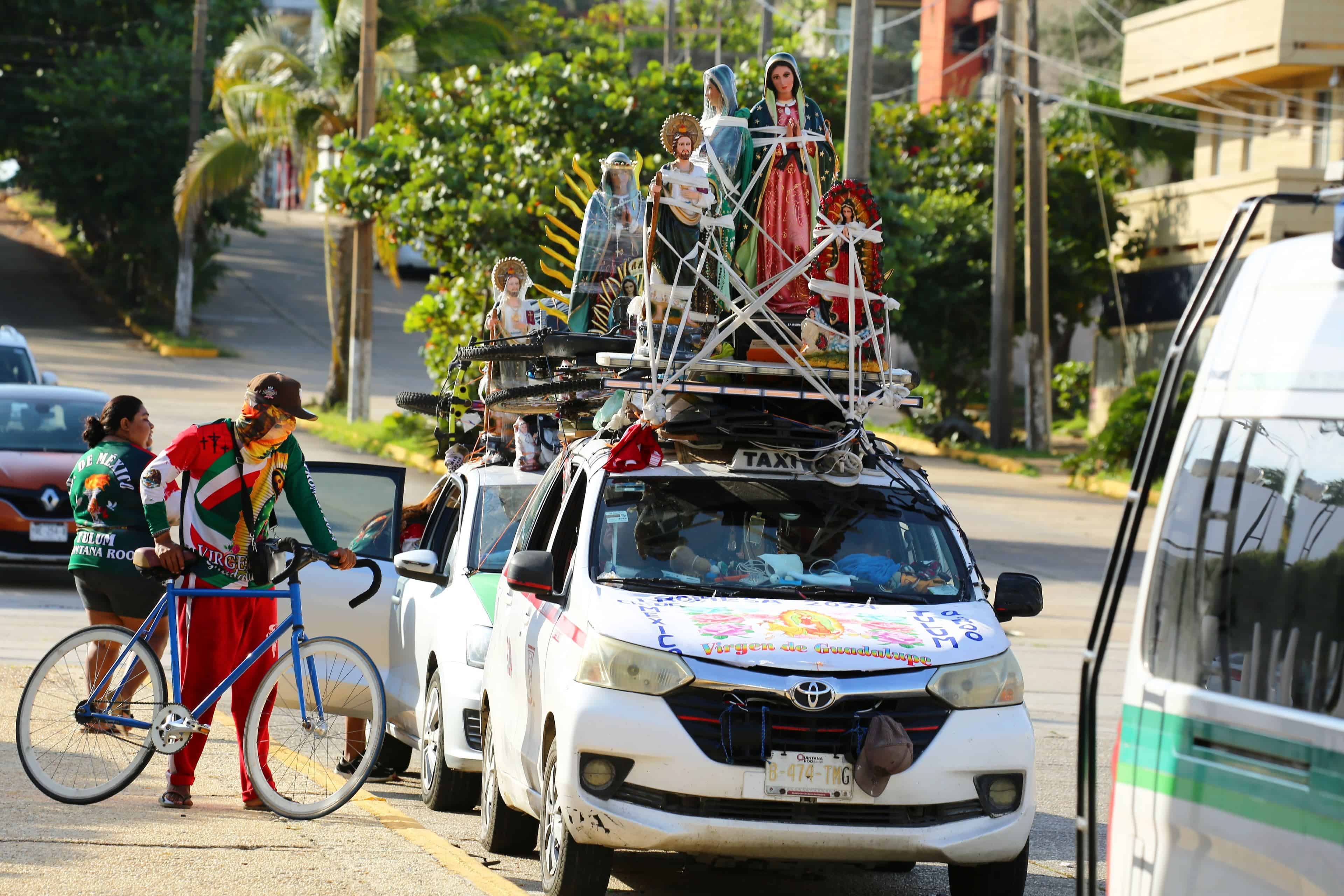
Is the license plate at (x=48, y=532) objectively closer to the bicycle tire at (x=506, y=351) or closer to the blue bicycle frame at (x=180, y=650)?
the bicycle tire at (x=506, y=351)

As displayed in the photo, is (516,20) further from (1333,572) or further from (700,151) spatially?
(1333,572)

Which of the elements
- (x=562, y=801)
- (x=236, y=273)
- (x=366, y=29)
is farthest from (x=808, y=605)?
(x=236, y=273)

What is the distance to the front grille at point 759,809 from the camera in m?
6.00

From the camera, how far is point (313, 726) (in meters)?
7.64

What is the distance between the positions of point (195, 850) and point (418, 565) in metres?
2.02

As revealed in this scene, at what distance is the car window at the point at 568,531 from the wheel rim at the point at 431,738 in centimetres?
135

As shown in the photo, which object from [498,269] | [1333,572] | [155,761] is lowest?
[155,761]

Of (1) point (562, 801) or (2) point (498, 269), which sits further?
(2) point (498, 269)

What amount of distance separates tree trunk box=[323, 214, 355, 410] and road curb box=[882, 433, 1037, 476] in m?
9.86

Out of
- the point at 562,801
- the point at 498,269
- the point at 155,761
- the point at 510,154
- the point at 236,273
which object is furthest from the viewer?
the point at 236,273

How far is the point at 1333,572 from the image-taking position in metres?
4.01

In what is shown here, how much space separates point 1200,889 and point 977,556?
1648 cm

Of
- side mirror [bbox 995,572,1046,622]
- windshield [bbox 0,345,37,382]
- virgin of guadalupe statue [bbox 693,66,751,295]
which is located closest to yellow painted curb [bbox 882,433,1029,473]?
windshield [bbox 0,345,37,382]

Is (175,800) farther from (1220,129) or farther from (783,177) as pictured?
(1220,129)
